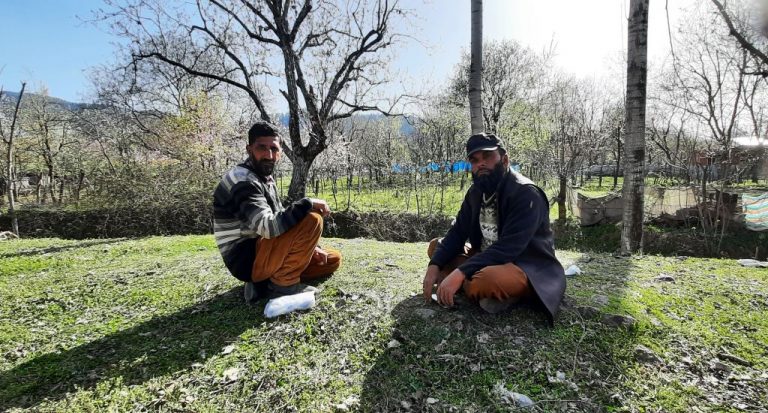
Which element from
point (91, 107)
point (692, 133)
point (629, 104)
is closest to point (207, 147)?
point (91, 107)

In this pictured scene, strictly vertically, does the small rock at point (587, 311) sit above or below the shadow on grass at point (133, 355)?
above

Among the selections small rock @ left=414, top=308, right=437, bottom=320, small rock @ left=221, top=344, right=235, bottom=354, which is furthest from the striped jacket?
small rock @ left=414, top=308, right=437, bottom=320

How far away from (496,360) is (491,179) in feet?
4.18

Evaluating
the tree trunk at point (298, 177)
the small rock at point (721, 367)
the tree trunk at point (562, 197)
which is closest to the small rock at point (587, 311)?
the small rock at point (721, 367)

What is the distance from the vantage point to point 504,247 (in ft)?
8.35

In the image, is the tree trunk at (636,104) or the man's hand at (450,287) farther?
the tree trunk at (636,104)

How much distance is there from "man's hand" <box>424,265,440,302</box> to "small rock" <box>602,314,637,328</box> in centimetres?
125

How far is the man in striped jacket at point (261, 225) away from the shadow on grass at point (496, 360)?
0.98 meters

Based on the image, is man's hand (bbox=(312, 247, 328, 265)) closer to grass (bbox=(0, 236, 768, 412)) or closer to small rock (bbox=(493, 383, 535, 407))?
grass (bbox=(0, 236, 768, 412))

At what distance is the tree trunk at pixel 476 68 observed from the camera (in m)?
5.17

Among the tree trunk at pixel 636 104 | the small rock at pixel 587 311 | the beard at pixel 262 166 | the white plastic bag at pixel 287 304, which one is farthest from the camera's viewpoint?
the tree trunk at pixel 636 104

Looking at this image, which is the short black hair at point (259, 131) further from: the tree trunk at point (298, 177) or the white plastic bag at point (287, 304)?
the tree trunk at point (298, 177)

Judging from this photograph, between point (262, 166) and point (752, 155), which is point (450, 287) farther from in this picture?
point (752, 155)

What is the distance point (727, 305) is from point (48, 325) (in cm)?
579
